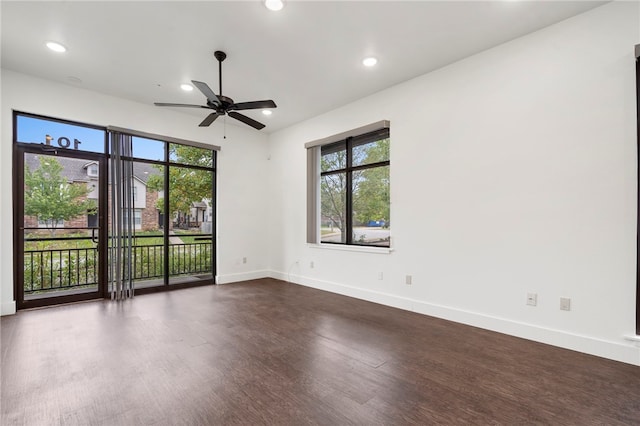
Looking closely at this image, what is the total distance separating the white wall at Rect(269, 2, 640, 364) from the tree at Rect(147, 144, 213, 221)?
3.22 metres

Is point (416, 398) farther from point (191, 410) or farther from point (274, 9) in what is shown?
point (274, 9)

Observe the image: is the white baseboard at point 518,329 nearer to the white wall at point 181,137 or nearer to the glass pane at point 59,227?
the white wall at point 181,137

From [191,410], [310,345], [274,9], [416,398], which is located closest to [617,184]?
[416,398]

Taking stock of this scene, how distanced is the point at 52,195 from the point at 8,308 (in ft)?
4.90

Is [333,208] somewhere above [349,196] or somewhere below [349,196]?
below

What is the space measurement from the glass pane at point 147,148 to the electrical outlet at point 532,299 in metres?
5.47

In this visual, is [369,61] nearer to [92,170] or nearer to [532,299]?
[532,299]

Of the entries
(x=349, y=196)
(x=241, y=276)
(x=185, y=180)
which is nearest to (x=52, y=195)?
(x=185, y=180)

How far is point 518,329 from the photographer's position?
3.08 metres

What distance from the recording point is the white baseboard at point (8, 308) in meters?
3.73

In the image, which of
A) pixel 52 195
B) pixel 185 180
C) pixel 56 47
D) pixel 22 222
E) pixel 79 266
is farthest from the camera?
pixel 185 180

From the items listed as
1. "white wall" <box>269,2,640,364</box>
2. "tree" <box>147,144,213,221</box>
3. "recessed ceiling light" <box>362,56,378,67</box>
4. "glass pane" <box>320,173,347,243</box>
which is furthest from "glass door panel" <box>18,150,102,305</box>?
"white wall" <box>269,2,640,364</box>

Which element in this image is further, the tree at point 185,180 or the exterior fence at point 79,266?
the tree at point 185,180

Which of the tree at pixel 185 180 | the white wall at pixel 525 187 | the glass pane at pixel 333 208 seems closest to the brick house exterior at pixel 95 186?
the tree at pixel 185 180
